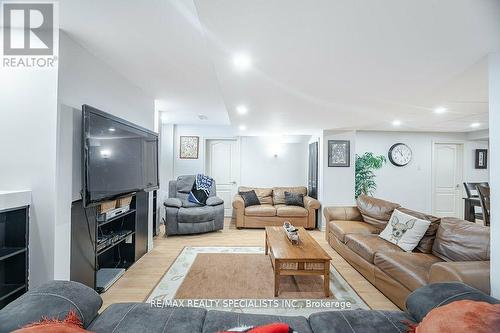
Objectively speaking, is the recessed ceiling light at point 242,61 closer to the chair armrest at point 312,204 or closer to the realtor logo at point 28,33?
the realtor logo at point 28,33

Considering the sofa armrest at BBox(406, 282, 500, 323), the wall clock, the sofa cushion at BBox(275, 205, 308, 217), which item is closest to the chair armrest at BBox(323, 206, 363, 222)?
the sofa cushion at BBox(275, 205, 308, 217)

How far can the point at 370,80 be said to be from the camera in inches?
86.2

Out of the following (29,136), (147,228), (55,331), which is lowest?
(147,228)

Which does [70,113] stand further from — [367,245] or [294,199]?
[294,199]

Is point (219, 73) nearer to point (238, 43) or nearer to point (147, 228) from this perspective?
point (238, 43)

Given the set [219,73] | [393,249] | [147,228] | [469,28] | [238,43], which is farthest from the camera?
[147,228]

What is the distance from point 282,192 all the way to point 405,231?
3.13m

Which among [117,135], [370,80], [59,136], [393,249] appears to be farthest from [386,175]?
[59,136]

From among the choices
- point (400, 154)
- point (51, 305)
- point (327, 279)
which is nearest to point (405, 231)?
point (327, 279)

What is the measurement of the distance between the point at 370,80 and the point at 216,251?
309 centimetres

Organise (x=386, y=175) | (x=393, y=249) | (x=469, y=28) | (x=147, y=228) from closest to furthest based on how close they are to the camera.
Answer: (x=469, y=28) → (x=393, y=249) → (x=147, y=228) → (x=386, y=175)

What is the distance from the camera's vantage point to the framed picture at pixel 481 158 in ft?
19.0

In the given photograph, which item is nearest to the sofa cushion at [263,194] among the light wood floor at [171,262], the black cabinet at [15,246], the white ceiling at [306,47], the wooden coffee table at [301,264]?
the light wood floor at [171,262]

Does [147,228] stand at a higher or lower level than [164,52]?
lower
